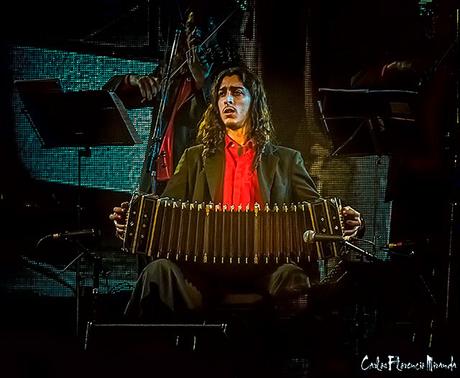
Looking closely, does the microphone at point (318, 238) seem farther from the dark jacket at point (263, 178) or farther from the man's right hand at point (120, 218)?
the man's right hand at point (120, 218)

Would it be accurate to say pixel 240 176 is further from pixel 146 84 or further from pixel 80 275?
pixel 80 275

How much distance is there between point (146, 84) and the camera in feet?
14.9

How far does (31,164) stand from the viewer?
4582 mm

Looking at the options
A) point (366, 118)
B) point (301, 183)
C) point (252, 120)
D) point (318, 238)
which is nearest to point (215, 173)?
point (252, 120)

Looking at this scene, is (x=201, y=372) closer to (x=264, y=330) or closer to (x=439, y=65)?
(x=264, y=330)

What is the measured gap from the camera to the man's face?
4492mm

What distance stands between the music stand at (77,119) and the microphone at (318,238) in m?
1.35

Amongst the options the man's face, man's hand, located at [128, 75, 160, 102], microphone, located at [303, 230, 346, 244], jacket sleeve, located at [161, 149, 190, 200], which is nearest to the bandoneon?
microphone, located at [303, 230, 346, 244]

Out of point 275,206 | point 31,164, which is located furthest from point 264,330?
point 31,164

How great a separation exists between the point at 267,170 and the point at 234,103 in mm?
493

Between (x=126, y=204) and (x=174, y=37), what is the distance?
1184mm

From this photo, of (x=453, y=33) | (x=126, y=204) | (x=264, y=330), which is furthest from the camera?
(x=453, y=33)

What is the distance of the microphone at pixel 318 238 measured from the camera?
3.89 meters

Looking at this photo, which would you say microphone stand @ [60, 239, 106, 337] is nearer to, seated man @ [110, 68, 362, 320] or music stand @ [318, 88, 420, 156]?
seated man @ [110, 68, 362, 320]
